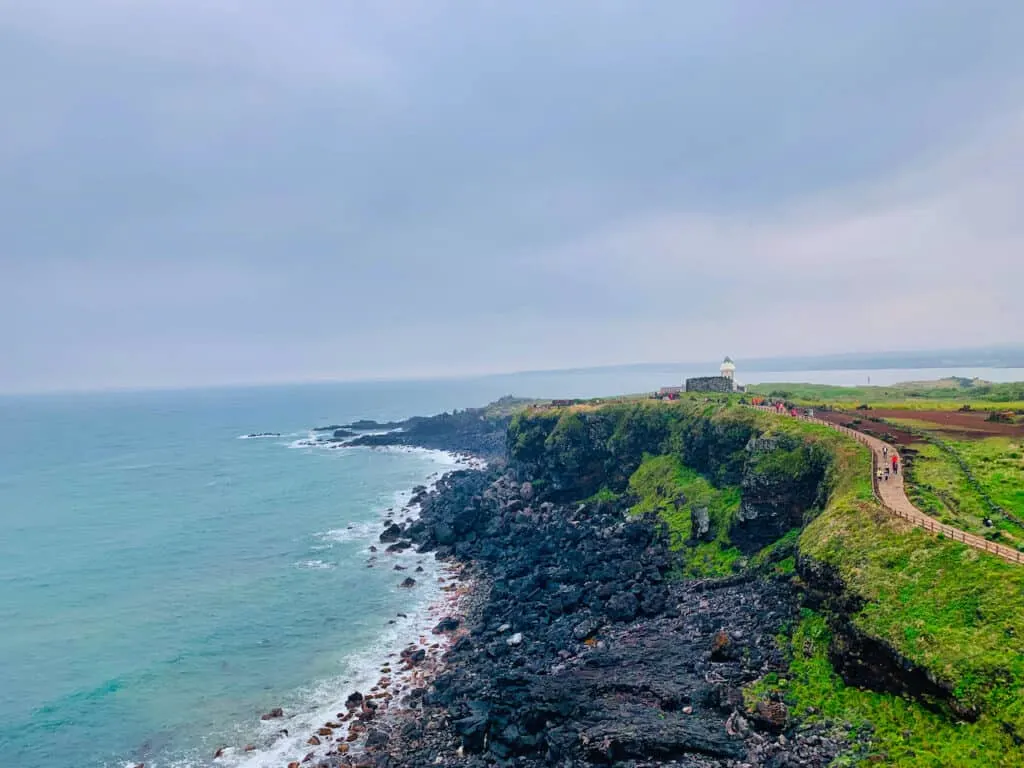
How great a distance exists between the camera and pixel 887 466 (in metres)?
40.1

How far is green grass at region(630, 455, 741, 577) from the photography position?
47.4 m

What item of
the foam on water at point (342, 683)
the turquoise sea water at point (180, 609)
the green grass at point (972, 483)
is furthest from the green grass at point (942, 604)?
the turquoise sea water at point (180, 609)

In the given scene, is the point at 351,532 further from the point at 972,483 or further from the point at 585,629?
the point at 972,483

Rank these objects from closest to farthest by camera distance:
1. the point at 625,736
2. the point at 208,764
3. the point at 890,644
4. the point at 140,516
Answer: the point at 890,644
the point at 625,736
the point at 208,764
the point at 140,516

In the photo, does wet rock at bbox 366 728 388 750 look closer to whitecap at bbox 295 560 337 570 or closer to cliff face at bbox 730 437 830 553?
cliff face at bbox 730 437 830 553

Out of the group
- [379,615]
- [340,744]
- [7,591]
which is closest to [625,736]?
[340,744]

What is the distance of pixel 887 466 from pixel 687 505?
67.4 ft

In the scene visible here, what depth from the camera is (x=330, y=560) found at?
217ft

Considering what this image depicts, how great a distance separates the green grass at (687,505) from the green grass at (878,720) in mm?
16428

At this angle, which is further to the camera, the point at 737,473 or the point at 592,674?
the point at 737,473

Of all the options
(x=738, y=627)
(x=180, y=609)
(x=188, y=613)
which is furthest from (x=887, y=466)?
(x=180, y=609)

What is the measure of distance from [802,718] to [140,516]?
92409 millimetres

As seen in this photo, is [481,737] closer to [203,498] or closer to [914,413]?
[914,413]

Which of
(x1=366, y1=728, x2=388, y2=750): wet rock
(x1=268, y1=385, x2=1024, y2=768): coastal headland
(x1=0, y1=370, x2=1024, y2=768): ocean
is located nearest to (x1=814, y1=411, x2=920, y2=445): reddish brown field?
(x1=268, y1=385, x2=1024, y2=768): coastal headland
